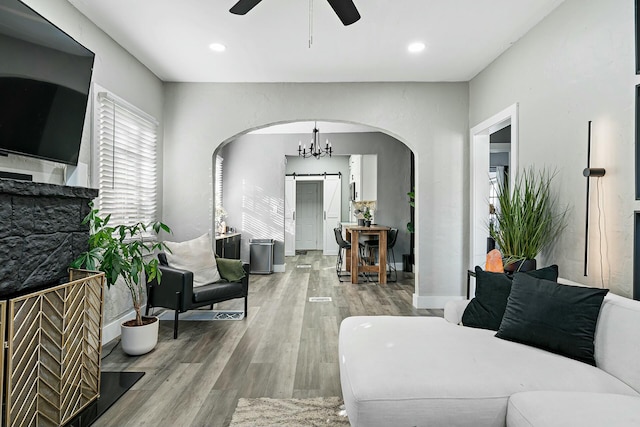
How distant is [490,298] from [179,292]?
262cm

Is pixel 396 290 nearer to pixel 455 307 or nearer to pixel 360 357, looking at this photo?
pixel 455 307

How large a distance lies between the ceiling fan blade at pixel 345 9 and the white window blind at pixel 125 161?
86.0 inches

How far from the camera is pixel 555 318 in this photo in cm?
195

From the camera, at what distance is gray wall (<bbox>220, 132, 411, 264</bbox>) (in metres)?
7.59

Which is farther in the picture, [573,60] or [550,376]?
[573,60]

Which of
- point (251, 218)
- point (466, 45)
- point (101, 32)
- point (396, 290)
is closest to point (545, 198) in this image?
point (466, 45)

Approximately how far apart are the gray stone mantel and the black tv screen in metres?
0.42

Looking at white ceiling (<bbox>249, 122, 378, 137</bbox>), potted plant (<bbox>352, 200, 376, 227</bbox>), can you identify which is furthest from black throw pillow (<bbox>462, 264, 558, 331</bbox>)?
white ceiling (<bbox>249, 122, 378, 137</bbox>)

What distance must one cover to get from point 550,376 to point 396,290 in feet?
13.4

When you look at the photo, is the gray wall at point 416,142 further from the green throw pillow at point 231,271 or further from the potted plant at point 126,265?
the potted plant at point 126,265

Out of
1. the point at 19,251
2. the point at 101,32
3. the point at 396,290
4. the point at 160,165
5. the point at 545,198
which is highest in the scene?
the point at 101,32

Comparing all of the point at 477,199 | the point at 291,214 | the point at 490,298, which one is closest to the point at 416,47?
the point at 477,199

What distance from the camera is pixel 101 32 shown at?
10.9 ft

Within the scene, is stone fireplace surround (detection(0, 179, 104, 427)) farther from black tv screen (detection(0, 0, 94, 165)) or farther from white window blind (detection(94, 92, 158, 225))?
white window blind (detection(94, 92, 158, 225))
